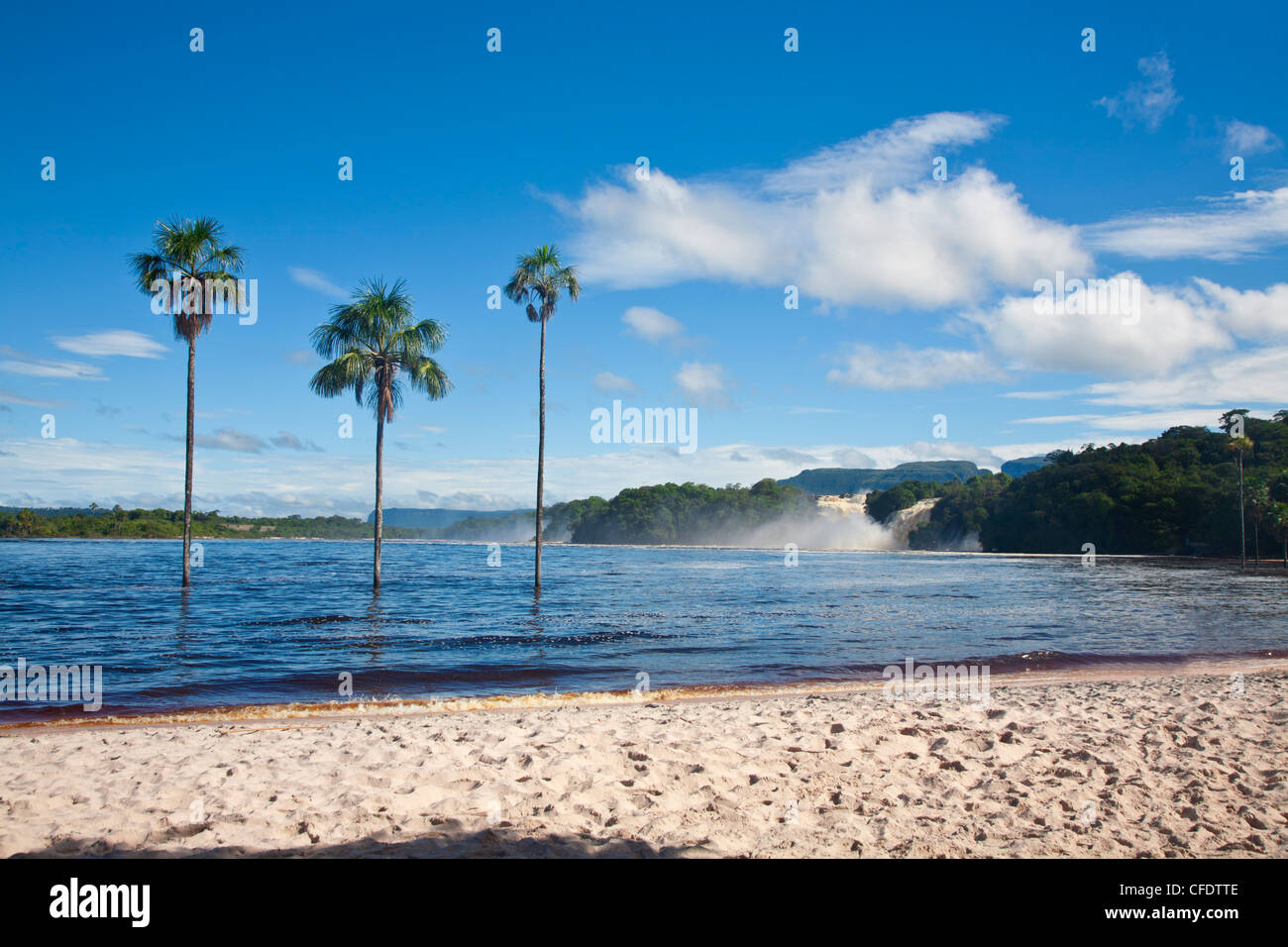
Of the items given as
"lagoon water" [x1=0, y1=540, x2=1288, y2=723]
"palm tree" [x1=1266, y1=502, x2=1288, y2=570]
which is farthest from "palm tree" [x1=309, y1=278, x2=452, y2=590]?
"palm tree" [x1=1266, y1=502, x2=1288, y2=570]

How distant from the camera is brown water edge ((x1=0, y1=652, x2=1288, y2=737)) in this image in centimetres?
1138

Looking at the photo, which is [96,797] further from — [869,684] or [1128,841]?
[869,684]

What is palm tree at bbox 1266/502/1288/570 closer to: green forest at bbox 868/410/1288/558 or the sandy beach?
green forest at bbox 868/410/1288/558

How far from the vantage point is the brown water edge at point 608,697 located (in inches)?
448

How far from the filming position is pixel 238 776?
743 cm

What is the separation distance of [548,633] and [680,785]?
1576cm

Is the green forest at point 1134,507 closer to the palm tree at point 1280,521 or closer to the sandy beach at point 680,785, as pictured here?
the palm tree at point 1280,521

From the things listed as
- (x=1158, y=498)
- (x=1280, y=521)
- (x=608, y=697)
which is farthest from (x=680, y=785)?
(x=1158, y=498)

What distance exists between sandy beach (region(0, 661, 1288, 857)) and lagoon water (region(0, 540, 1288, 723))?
464 cm

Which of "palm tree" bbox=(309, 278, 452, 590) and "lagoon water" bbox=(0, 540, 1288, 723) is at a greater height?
"palm tree" bbox=(309, 278, 452, 590)

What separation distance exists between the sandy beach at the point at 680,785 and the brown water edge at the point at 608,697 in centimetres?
58

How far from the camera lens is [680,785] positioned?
715 cm

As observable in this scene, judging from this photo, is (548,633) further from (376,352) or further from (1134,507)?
(1134,507)

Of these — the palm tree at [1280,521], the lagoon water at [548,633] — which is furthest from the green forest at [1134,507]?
the lagoon water at [548,633]
